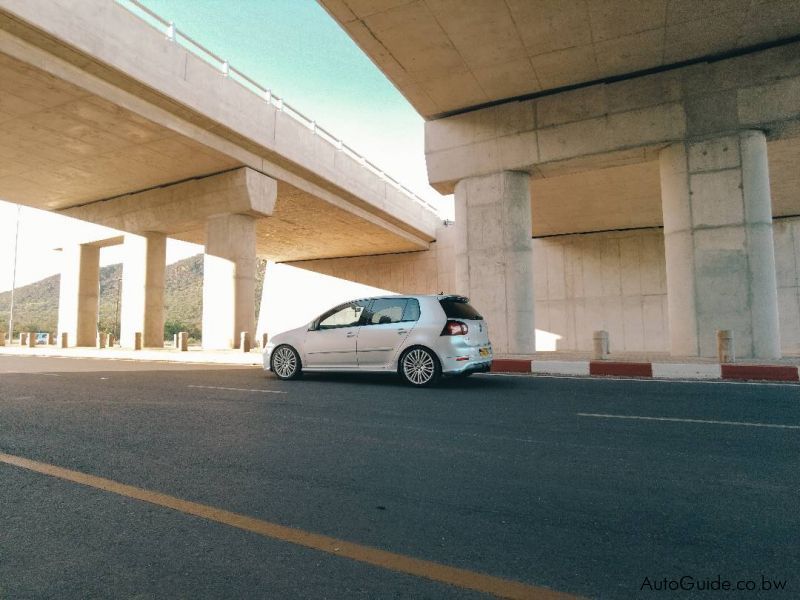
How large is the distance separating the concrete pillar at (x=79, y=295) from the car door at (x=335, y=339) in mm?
23057

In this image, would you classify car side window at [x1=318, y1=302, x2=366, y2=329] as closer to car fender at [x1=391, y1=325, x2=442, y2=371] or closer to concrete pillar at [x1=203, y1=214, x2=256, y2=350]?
car fender at [x1=391, y1=325, x2=442, y2=371]

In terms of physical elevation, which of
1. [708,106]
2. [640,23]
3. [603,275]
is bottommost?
[603,275]

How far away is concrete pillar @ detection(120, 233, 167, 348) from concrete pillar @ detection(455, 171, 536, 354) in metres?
15.9

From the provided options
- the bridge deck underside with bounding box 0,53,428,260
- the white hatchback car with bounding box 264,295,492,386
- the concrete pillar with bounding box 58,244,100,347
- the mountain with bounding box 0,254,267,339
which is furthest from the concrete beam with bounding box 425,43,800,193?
the mountain with bounding box 0,254,267,339

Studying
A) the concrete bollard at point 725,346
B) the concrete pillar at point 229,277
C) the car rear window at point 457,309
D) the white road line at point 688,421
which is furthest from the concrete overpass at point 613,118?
the concrete pillar at point 229,277

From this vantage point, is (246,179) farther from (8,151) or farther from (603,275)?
(603,275)

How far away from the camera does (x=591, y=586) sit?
77.2 inches

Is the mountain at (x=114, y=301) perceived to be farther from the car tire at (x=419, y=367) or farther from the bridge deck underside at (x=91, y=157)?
the car tire at (x=419, y=367)

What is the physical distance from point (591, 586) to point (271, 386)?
6.96m

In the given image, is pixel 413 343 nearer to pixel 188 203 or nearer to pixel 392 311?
pixel 392 311

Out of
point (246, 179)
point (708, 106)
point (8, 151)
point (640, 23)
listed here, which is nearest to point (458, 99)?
point (640, 23)

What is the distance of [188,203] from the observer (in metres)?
20.3

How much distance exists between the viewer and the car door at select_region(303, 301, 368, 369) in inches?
347

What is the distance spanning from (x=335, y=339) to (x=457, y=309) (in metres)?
2.24
